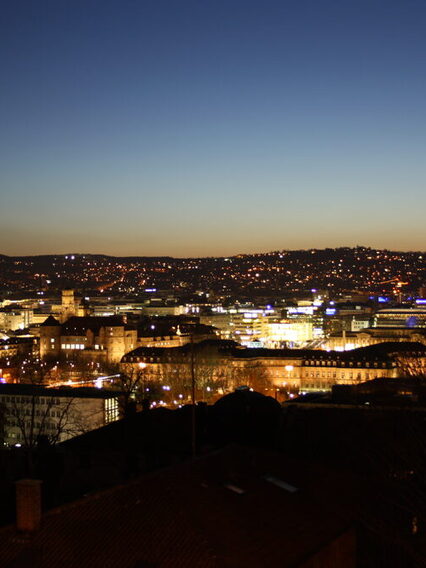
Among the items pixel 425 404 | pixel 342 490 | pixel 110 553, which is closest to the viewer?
pixel 110 553

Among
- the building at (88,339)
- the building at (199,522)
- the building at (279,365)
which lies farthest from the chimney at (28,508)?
the building at (88,339)

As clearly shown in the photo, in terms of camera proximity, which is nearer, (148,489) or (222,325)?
(148,489)

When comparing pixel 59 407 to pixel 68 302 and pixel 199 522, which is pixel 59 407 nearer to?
pixel 199 522

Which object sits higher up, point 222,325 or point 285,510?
point 285,510

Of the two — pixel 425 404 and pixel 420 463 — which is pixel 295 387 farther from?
pixel 420 463

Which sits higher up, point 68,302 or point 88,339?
point 68,302

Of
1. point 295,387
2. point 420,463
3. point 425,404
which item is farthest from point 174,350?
point 420,463

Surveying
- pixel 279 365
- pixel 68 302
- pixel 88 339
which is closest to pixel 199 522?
pixel 279 365

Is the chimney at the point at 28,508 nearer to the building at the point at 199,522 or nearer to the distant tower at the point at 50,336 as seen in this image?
the building at the point at 199,522
